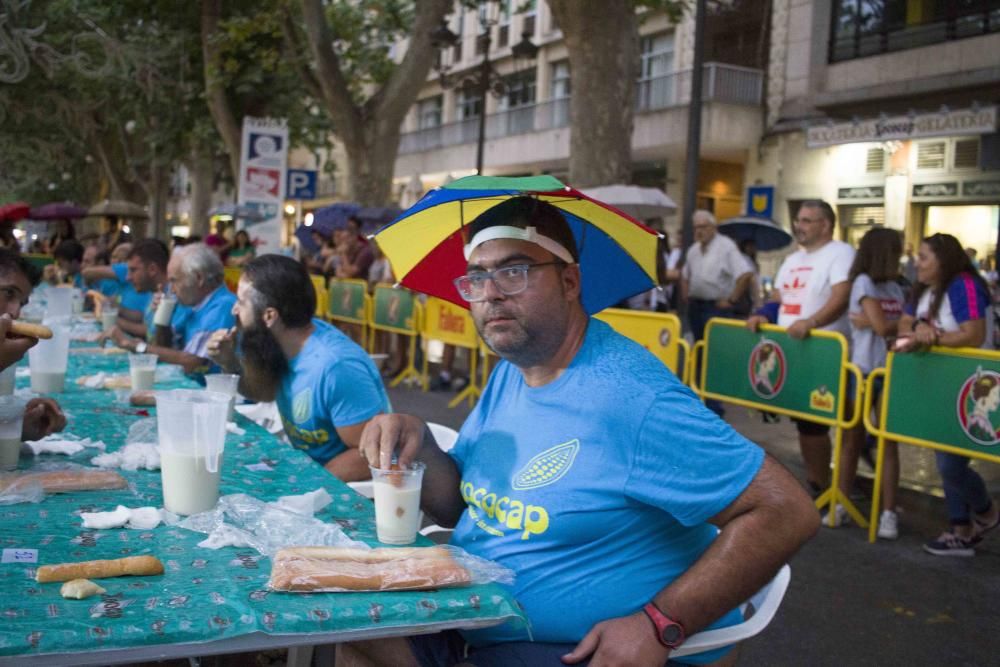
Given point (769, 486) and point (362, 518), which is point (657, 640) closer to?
point (769, 486)

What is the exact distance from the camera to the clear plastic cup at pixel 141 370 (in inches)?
184

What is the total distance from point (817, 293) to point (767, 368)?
635 mm

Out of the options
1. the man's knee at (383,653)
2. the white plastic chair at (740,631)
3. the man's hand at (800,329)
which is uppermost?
the man's hand at (800,329)

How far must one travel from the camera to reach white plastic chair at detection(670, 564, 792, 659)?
7.58 ft

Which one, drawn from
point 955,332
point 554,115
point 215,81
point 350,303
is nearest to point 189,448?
point 955,332

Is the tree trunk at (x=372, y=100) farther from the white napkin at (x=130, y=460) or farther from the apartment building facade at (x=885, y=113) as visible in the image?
the white napkin at (x=130, y=460)

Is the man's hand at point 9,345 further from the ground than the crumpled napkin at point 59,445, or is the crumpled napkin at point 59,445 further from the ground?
the man's hand at point 9,345

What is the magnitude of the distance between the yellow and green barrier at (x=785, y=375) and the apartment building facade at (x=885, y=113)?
9658 mm

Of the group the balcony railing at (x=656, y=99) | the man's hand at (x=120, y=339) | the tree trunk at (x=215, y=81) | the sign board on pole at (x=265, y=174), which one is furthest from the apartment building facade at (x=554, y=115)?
the man's hand at (x=120, y=339)

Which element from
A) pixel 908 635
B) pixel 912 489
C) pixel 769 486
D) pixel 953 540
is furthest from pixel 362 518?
pixel 912 489

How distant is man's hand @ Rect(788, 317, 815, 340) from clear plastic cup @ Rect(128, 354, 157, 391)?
13.7 feet

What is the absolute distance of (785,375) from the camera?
22.4ft

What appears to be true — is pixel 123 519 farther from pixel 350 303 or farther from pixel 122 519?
pixel 350 303

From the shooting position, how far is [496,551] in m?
2.42
